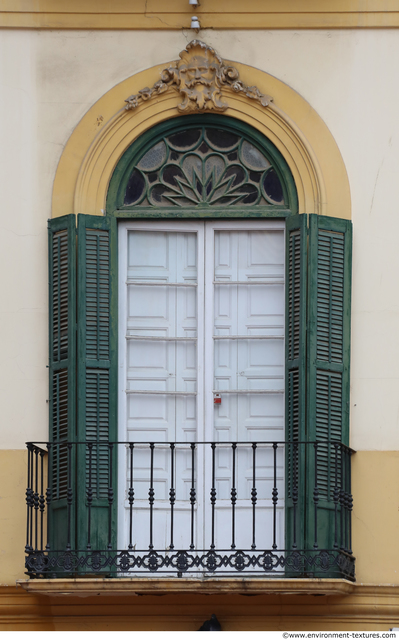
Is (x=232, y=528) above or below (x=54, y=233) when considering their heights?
below

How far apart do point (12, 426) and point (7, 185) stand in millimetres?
1897

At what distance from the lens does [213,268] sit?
1152 cm

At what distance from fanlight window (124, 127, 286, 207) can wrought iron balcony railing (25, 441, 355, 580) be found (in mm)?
1932

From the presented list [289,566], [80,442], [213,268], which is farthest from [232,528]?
[213,268]

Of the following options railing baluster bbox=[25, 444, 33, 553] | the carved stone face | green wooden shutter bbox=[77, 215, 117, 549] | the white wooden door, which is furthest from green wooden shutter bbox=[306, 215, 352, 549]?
railing baluster bbox=[25, 444, 33, 553]

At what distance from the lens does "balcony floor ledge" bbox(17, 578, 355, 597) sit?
10391 mm

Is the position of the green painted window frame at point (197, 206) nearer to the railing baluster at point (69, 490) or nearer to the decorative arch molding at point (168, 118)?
the decorative arch molding at point (168, 118)

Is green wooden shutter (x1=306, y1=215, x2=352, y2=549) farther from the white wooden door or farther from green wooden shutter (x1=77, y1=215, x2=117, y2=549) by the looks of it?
green wooden shutter (x1=77, y1=215, x2=117, y2=549)

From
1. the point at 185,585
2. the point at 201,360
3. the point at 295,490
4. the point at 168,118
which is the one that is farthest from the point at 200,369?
the point at 168,118

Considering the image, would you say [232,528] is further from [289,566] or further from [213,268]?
[213,268]

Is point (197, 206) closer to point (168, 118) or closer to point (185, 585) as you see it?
point (168, 118)

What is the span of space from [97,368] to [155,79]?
2349mm

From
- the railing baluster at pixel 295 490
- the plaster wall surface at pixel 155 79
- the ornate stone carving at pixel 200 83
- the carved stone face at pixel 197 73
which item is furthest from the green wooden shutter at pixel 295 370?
the carved stone face at pixel 197 73

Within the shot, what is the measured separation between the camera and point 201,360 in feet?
37.4
